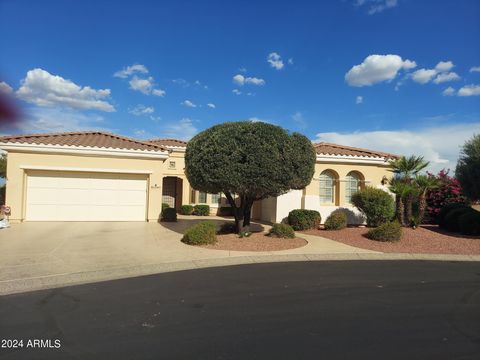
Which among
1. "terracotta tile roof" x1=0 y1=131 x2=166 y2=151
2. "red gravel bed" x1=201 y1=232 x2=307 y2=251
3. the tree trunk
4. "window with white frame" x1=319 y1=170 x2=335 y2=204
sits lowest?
"red gravel bed" x1=201 y1=232 x2=307 y2=251

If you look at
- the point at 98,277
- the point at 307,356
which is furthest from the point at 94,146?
the point at 307,356

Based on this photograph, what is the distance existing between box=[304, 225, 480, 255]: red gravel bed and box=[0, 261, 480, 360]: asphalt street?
422cm

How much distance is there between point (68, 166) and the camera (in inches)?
674

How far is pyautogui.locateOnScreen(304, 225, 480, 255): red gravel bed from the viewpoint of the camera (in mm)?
12727

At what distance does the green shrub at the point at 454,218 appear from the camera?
1678 centimetres

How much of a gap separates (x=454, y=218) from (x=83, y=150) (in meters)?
16.0

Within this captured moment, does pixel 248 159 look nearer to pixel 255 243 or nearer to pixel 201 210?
pixel 255 243

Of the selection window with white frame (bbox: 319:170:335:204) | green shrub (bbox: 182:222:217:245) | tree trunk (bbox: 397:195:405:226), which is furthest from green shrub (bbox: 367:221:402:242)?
green shrub (bbox: 182:222:217:245)

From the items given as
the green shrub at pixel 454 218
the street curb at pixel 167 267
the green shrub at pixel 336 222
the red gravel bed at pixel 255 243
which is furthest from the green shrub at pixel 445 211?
the red gravel bed at pixel 255 243

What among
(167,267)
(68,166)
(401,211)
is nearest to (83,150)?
(68,166)

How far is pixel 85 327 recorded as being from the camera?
5.06 metres

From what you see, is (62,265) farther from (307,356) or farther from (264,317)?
(307,356)

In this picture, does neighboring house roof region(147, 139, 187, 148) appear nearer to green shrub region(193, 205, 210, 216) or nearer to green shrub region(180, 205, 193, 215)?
green shrub region(180, 205, 193, 215)

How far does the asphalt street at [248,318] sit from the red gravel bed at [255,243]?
3.06m
